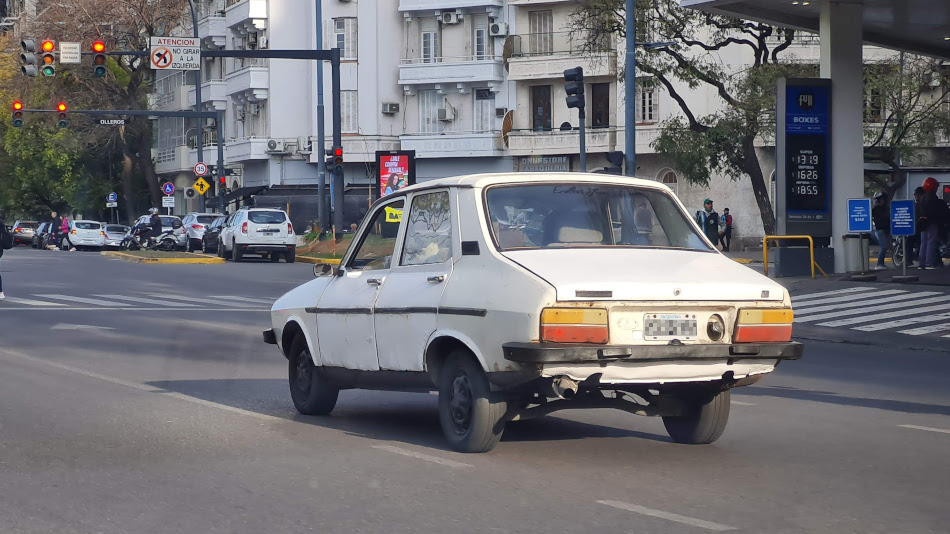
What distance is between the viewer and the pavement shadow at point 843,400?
10695 mm

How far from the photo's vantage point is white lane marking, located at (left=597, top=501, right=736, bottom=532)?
6.16 metres

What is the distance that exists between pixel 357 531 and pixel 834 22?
2205 centimetres

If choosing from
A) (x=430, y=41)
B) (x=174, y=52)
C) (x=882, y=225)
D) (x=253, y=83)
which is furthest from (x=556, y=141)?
(x=882, y=225)

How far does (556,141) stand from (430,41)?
865 centimetres

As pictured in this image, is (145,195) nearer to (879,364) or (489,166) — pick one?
(489,166)

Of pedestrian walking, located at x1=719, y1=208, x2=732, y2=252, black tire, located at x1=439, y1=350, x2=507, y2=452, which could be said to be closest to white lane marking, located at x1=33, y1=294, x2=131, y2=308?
black tire, located at x1=439, y1=350, x2=507, y2=452

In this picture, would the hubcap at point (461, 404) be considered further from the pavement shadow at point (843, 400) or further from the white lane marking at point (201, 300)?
the white lane marking at point (201, 300)

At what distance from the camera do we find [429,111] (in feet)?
210

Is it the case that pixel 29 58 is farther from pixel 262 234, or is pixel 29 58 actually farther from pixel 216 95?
pixel 216 95

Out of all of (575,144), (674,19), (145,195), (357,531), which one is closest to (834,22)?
(674,19)

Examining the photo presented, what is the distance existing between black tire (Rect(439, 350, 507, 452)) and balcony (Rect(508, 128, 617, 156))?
49.7m

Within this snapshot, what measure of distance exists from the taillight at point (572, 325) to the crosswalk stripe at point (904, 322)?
→ 1154cm

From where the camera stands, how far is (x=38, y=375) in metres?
12.9

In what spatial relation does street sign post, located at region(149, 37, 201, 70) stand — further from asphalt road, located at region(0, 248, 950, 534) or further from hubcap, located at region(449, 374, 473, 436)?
hubcap, located at region(449, 374, 473, 436)
